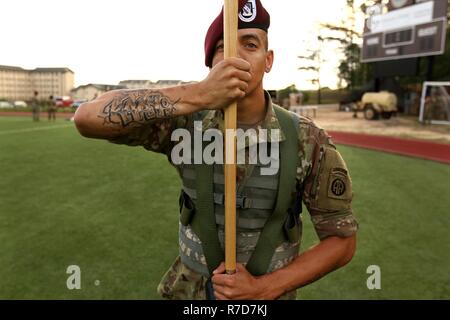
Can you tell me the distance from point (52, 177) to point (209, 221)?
18.3 feet

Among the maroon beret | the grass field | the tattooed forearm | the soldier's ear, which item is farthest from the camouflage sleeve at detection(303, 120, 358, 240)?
the grass field

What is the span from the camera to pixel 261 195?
131 centimetres

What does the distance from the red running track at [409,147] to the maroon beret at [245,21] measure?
7.79m

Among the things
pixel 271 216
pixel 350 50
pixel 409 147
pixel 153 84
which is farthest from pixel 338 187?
pixel 350 50

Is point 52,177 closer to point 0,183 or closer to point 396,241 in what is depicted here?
point 0,183

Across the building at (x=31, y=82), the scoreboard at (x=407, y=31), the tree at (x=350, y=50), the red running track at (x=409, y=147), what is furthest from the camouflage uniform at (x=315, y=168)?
the building at (x=31, y=82)

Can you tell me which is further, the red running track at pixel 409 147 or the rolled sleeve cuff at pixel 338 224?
the red running track at pixel 409 147

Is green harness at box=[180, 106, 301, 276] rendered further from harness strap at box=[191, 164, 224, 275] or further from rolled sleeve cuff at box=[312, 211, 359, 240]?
rolled sleeve cuff at box=[312, 211, 359, 240]

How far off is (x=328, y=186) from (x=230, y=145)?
1.41ft

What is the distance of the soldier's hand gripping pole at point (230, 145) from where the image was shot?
1024 millimetres

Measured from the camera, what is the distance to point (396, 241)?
12.0ft

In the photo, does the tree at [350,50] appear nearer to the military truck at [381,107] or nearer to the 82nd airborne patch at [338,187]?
the military truck at [381,107]

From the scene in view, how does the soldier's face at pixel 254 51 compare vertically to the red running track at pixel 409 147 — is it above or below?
above

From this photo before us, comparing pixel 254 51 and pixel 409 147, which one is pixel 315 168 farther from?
pixel 409 147
